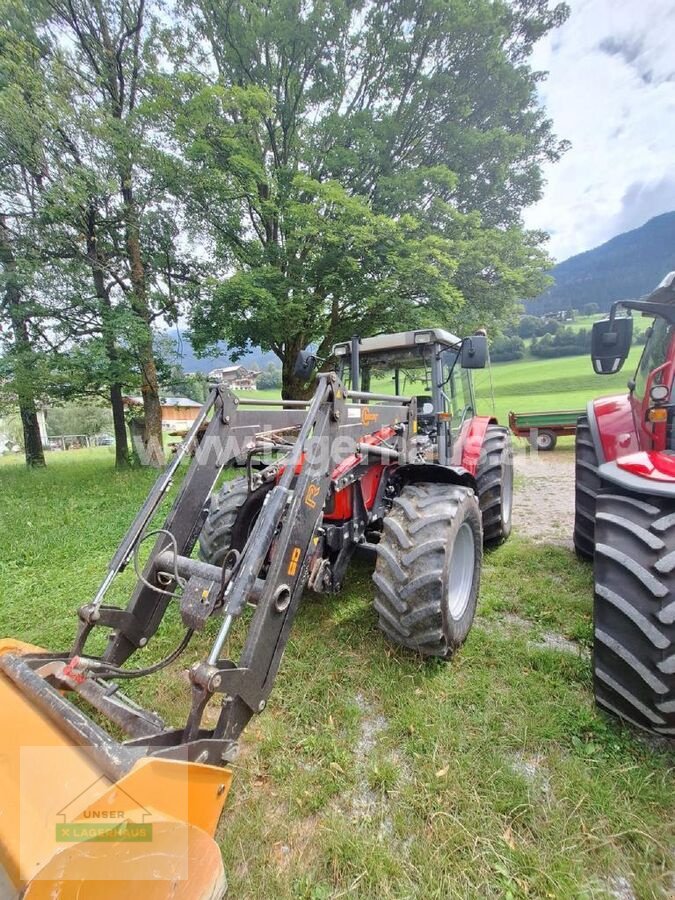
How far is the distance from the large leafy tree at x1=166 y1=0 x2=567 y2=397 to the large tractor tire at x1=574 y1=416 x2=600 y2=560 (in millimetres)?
5983

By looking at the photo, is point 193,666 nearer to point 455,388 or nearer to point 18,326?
point 455,388

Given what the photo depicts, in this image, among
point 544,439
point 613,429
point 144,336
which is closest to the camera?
point 613,429

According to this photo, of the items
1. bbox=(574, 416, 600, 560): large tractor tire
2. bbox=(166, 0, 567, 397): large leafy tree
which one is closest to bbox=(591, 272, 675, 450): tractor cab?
bbox=(574, 416, 600, 560): large tractor tire

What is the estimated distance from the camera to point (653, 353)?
2904 mm

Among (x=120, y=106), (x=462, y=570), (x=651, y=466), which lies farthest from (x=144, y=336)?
(x=651, y=466)

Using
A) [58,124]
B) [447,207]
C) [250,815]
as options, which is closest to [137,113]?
[58,124]

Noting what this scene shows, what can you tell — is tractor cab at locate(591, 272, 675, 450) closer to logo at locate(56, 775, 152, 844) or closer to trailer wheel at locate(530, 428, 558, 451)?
logo at locate(56, 775, 152, 844)

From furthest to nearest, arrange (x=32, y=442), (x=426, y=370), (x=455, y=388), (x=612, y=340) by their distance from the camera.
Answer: (x=32, y=442)
(x=455, y=388)
(x=426, y=370)
(x=612, y=340)

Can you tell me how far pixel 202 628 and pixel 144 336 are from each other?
8.83m

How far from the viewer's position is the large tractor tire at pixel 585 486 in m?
3.57

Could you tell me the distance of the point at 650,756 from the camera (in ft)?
6.15

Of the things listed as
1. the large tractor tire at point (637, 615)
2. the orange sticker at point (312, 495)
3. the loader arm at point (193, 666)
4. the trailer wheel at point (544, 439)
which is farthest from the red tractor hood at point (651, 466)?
the trailer wheel at point (544, 439)

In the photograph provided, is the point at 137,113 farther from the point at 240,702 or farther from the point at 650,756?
the point at 650,756

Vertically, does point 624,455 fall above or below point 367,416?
below
